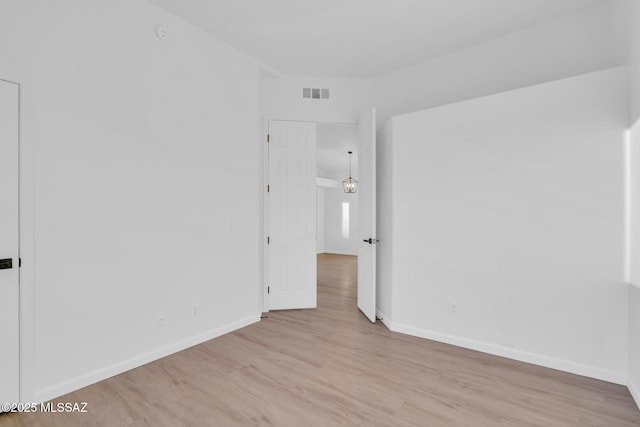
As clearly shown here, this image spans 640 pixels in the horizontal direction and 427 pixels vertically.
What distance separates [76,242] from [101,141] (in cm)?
77

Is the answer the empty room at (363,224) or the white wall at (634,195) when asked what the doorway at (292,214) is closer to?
the empty room at (363,224)

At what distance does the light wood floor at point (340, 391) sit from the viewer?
1.89 meters

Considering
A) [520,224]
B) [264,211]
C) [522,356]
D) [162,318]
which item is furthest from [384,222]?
[162,318]

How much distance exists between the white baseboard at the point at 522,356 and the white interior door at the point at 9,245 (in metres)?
3.11

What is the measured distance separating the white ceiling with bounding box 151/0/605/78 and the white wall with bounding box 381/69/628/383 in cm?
74

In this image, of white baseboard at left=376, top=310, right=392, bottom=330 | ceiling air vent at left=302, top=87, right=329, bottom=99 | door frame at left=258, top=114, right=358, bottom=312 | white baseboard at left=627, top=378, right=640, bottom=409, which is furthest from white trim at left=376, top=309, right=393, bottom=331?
ceiling air vent at left=302, top=87, right=329, bottom=99

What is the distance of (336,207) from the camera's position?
10719mm

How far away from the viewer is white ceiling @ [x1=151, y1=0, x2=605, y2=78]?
2637mm

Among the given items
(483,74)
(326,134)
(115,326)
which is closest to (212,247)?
(115,326)

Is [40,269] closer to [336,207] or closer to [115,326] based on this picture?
[115,326]

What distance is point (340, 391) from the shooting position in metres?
2.19

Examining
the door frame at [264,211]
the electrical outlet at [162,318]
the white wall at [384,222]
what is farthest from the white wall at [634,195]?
the electrical outlet at [162,318]

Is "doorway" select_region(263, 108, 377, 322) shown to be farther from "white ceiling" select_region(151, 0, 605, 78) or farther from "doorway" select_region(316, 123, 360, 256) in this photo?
"doorway" select_region(316, 123, 360, 256)

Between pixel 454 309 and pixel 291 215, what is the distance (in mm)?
2187
